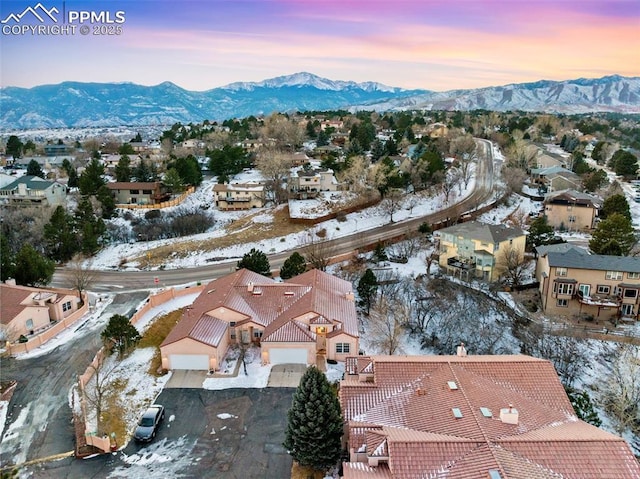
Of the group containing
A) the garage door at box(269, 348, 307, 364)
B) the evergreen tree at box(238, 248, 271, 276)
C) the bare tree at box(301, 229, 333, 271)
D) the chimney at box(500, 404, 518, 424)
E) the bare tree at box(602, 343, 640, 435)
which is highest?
the chimney at box(500, 404, 518, 424)

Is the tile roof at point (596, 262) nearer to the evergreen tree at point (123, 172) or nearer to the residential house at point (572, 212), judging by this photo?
the residential house at point (572, 212)

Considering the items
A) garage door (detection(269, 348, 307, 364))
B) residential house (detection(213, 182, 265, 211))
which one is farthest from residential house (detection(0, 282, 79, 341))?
residential house (detection(213, 182, 265, 211))

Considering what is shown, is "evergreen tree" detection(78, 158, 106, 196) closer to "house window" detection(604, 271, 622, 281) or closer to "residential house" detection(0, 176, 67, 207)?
"residential house" detection(0, 176, 67, 207)

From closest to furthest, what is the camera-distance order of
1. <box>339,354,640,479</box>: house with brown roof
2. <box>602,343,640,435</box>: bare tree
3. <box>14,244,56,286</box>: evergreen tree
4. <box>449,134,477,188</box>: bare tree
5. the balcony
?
1. <box>339,354,640,479</box>: house with brown roof
2. <box>602,343,640,435</box>: bare tree
3. <box>14,244,56,286</box>: evergreen tree
4. the balcony
5. <box>449,134,477,188</box>: bare tree

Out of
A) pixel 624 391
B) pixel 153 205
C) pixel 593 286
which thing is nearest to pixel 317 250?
pixel 593 286

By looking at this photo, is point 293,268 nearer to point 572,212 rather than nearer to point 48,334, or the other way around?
point 48,334
